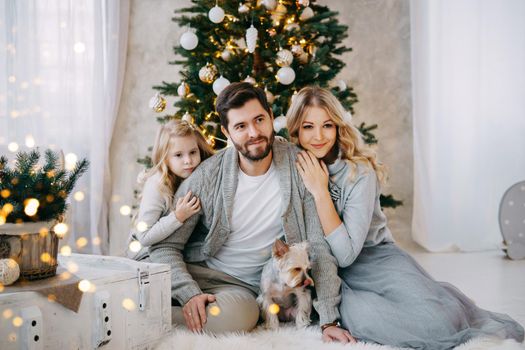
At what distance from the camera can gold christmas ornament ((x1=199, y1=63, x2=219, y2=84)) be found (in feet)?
9.22

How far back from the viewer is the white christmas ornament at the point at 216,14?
2703mm

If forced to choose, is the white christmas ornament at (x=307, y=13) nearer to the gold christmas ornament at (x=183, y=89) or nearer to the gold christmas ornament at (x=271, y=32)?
the gold christmas ornament at (x=271, y=32)

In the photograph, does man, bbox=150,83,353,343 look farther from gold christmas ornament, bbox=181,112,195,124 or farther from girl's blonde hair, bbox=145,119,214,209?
gold christmas ornament, bbox=181,112,195,124

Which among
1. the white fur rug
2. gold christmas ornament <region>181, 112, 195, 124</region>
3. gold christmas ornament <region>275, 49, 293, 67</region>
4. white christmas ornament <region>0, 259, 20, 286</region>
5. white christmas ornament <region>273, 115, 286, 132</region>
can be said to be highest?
gold christmas ornament <region>275, 49, 293, 67</region>

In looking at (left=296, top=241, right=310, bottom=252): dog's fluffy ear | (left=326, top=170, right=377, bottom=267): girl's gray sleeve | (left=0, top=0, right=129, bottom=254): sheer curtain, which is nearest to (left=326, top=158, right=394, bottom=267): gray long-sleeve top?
(left=326, top=170, right=377, bottom=267): girl's gray sleeve

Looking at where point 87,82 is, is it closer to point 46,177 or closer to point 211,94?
point 211,94

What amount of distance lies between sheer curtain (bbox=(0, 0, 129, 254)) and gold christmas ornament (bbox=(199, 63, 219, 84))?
1.44 m

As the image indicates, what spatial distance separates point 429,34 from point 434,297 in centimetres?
287

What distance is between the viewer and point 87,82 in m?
3.88

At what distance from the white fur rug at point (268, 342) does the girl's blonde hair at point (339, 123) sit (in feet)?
2.54

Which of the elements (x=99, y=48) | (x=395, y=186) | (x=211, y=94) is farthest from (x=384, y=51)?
(x=99, y=48)

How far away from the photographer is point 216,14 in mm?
2701

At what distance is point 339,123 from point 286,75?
24.8 inches

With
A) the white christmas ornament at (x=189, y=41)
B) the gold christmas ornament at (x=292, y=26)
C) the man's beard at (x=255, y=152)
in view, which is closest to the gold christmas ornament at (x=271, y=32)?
the gold christmas ornament at (x=292, y=26)
